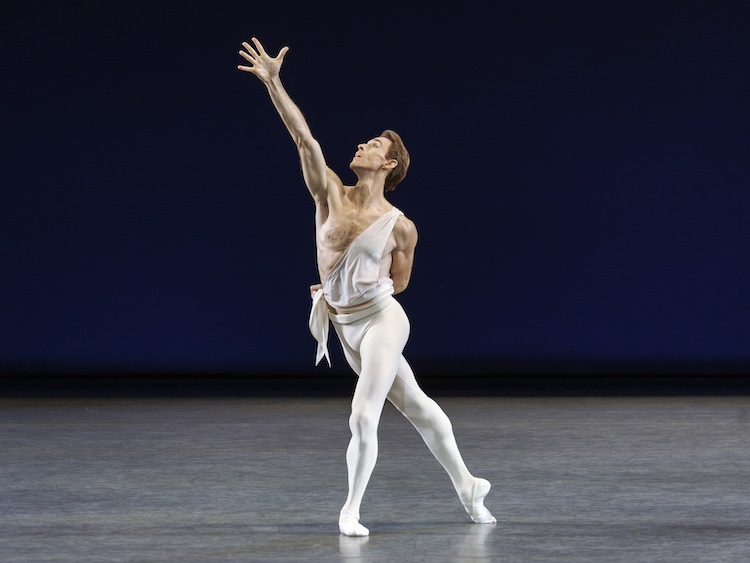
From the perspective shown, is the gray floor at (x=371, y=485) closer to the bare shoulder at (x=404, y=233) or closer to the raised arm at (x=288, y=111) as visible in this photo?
the bare shoulder at (x=404, y=233)

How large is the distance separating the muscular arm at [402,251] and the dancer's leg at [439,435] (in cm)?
29

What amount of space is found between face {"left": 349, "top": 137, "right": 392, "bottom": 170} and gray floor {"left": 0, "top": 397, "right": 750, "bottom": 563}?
3.85 ft

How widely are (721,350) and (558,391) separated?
142cm

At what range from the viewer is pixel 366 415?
3.31 metres

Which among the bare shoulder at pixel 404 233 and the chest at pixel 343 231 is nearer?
the chest at pixel 343 231

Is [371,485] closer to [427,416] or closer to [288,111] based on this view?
[427,416]

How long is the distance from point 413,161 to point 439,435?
4474 millimetres

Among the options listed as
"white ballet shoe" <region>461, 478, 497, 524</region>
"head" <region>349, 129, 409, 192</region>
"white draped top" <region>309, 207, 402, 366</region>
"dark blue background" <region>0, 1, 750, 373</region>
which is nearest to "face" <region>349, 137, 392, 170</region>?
"head" <region>349, 129, 409, 192</region>

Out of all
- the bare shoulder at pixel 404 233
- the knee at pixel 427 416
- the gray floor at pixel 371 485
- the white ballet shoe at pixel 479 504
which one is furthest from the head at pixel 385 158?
the gray floor at pixel 371 485

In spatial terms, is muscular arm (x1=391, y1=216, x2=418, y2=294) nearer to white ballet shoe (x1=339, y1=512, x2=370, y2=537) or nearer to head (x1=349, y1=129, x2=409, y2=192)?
head (x1=349, y1=129, x2=409, y2=192)

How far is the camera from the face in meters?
3.56

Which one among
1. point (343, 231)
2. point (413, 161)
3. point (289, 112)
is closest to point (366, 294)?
point (343, 231)

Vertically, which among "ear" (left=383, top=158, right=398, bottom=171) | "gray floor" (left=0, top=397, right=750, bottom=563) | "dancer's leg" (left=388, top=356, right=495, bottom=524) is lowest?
"gray floor" (left=0, top=397, right=750, bottom=563)

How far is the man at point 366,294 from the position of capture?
333 centimetres
